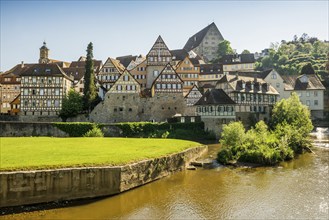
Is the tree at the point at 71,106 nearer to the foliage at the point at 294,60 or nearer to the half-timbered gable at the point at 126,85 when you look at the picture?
the half-timbered gable at the point at 126,85

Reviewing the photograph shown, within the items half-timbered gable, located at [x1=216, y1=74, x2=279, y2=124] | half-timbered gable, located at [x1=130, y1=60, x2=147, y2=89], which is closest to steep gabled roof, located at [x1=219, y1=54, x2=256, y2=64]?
half-timbered gable, located at [x1=130, y1=60, x2=147, y2=89]

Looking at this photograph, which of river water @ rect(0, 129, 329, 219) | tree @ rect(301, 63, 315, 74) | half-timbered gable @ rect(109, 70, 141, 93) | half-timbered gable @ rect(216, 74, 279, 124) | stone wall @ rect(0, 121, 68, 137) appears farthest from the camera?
tree @ rect(301, 63, 315, 74)

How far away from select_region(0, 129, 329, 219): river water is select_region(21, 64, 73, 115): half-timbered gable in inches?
1525

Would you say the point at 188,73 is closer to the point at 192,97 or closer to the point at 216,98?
the point at 192,97

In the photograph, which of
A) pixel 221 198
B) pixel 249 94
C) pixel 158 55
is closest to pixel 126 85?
pixel 158 55

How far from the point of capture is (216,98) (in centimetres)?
5138

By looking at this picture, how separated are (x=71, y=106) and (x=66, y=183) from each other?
37651mm

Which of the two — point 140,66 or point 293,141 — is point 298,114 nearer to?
point 293,141

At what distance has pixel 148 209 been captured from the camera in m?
19.7

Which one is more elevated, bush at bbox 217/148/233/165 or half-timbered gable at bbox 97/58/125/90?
half-timbered gable at bbox 97/58/125/90

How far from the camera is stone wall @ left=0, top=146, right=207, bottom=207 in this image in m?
19.5

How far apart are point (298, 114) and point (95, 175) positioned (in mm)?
34373

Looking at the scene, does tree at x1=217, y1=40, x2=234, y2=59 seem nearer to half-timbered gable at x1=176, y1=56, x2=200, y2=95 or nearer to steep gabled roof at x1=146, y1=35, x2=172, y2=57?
half-timbered gable at x1=176, y1=56, x2=200, y2=95

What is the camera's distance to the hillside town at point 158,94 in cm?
5238
